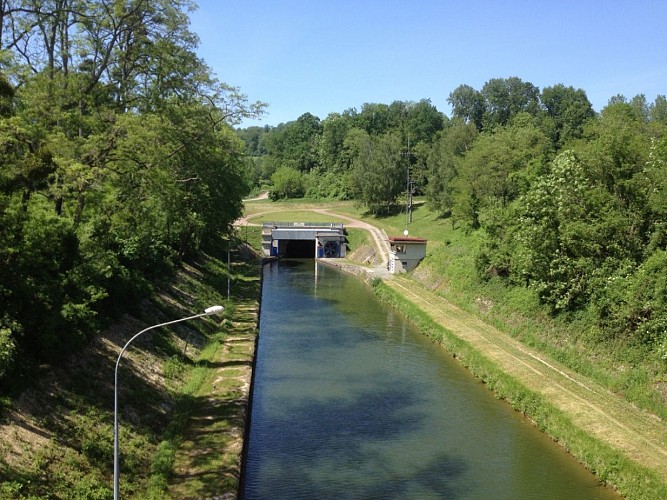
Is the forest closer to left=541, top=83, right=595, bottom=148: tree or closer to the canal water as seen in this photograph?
the canal water

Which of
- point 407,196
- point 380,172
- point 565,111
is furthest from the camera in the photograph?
point 565,111

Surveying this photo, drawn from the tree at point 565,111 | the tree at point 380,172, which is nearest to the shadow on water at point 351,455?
the tree at point 380,172

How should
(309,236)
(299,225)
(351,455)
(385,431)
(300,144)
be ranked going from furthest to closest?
(300,144)
(299,225)
(309,236)
(385,431)
(351,455)

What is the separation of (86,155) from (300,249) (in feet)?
184

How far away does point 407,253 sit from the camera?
180ft

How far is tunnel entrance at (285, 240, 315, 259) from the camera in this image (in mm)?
77500

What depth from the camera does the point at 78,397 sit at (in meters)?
18.2

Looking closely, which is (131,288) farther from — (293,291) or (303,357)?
(293,291)

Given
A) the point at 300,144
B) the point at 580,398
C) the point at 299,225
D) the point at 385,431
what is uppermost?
the point at 300,144

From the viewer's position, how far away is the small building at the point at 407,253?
54.2 m

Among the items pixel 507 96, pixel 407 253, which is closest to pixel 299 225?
pixel 407 253

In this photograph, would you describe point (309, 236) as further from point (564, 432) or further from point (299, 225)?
point (564, 432)

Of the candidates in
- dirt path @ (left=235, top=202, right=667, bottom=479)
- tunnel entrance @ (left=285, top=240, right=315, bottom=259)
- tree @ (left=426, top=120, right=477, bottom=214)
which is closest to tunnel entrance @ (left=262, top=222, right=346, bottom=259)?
tunnel entrance @ (left=285, top=240, right=315, bottom=259)

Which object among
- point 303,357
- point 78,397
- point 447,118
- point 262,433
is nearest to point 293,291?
point 303,357
